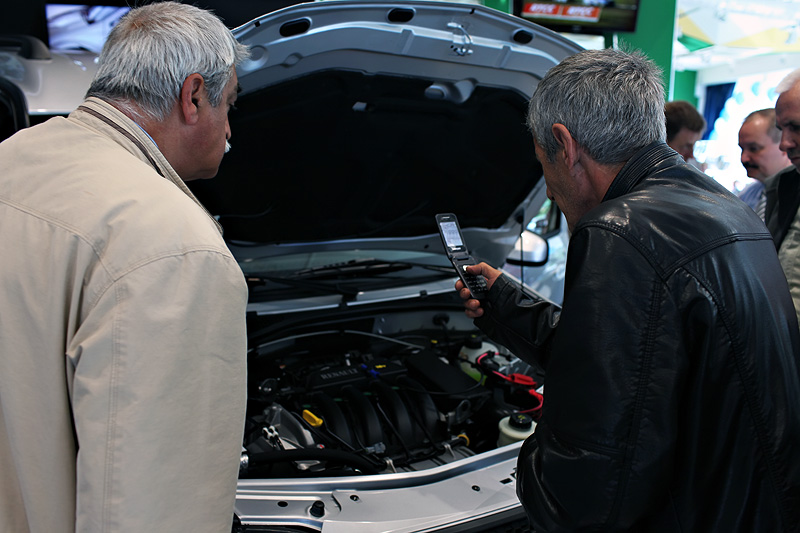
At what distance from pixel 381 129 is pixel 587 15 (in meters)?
4.54

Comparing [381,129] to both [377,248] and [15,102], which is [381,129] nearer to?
[377,248]

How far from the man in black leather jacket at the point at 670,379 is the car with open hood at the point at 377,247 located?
49 centimetres

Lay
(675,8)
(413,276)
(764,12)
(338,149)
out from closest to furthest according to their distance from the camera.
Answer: (338,149) < (413,276) < (675,8) < (764,12)

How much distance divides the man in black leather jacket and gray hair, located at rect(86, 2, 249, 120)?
0.77 meters

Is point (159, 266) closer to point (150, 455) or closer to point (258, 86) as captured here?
point (150, 455)

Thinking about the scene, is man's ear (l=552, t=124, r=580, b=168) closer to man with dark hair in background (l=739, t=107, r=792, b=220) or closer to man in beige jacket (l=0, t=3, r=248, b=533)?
man in beige jacket (l=0, t=3, r=248, b=533)

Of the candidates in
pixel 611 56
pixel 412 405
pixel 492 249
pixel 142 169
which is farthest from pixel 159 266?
pixel 492 249

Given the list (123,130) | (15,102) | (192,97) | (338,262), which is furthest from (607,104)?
(15,102)

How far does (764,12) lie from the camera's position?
8.00 meters

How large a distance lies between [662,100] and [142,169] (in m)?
0.99

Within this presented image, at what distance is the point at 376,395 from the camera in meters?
1.99

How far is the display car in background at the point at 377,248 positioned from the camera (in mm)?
1509

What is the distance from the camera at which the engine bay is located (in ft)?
5.72

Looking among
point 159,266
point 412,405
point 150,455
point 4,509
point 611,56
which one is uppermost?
point 611,56
